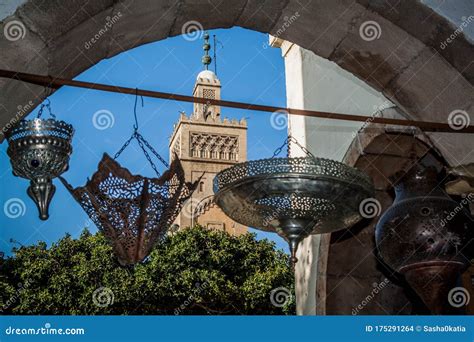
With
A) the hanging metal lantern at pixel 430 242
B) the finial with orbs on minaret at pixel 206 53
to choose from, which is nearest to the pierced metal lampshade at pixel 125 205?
the hanging metal lantern at pixel 430 242

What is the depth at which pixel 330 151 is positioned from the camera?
5.87m

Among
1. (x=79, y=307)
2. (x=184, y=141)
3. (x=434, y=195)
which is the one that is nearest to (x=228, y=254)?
(x=79, y=307)

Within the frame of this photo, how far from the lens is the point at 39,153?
2.85 meters

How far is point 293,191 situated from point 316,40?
2.78ft

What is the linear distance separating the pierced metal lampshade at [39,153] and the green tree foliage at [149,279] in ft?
52.9

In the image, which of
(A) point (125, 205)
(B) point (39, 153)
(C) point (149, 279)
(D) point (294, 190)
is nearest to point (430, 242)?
(D) point (294, 190)

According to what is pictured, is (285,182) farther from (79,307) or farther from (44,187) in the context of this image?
(79,307)

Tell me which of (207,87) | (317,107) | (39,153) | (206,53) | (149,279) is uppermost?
(206,53)

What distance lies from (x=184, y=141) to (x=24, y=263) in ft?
84.8

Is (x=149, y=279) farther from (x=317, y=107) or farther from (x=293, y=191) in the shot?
(x=293, y=191)

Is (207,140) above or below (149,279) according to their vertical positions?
above

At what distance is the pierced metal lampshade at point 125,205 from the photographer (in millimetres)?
3189

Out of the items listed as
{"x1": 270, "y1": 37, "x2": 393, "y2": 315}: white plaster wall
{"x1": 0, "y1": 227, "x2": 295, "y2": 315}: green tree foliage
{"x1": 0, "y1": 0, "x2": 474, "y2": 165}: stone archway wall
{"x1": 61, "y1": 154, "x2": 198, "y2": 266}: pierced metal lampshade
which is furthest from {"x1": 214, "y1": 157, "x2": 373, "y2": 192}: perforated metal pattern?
{"x1": 0, "y1": 227, "x2": 295, "y2": 315}: green tree foliage

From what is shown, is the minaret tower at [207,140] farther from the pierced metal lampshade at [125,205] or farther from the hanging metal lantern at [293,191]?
the pierced metal lampshade at [125,205]
